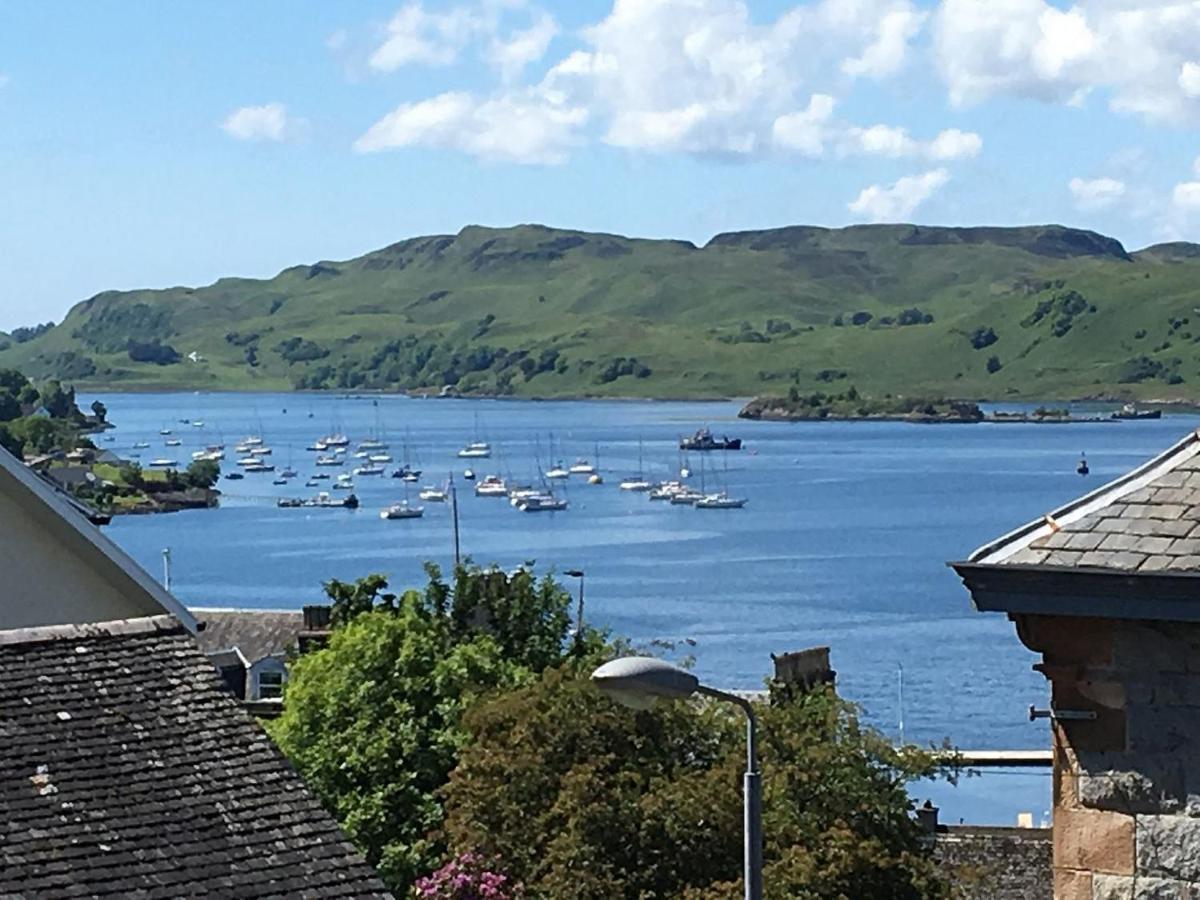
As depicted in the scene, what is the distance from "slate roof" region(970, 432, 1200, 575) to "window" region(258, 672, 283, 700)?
47.9 metres

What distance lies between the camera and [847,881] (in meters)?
24.8

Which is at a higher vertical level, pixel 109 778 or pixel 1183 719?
pixel 1183 719

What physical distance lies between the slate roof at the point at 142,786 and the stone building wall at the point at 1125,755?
4.92m

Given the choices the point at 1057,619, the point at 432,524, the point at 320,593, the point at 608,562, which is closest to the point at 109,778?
the point at 1057,619

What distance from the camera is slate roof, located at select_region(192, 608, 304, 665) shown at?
5912 cm

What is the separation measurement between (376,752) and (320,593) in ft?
275

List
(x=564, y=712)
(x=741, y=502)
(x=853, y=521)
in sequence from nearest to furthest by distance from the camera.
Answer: (x=564, y=712), (x=853, y=521), (x=741, y=502)

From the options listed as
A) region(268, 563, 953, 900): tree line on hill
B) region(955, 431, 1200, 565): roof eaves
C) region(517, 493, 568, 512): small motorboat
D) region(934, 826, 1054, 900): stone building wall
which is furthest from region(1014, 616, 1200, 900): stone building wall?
region(517, 493, 568, 512): small motorboat

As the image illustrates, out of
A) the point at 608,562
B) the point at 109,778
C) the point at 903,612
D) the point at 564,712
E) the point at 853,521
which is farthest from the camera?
the point at 853,521

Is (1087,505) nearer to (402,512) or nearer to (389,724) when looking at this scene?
(389,724)

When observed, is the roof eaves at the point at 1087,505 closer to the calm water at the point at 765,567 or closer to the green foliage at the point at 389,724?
the green foliage at the point at 389,724

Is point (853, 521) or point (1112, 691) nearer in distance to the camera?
point (1112, 691)

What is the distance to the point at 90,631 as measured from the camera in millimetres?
12914

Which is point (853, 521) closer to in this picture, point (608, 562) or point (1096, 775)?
point (608, 562)
